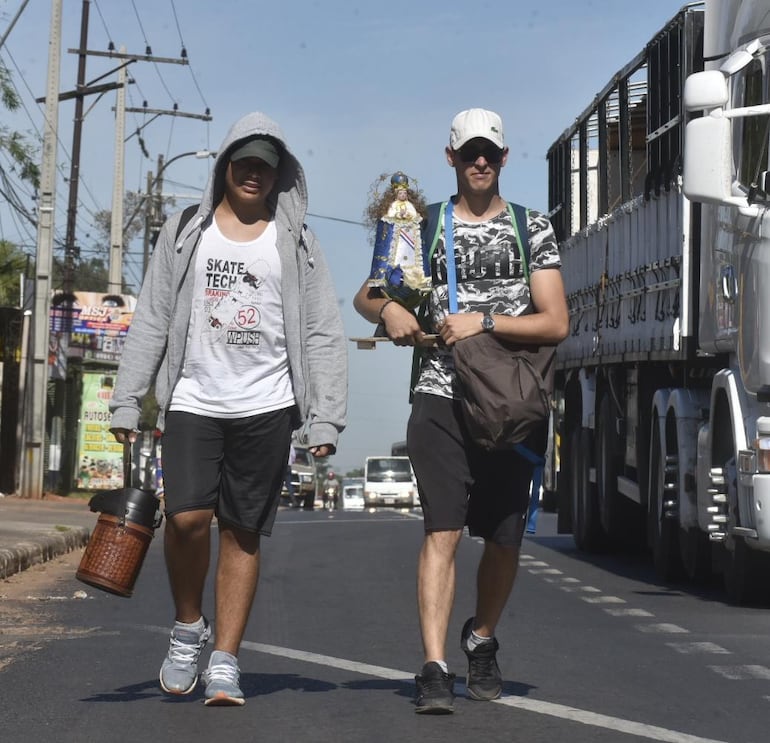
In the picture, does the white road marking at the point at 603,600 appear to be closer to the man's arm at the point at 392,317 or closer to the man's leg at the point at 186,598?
the man's arm at the point at 392,317

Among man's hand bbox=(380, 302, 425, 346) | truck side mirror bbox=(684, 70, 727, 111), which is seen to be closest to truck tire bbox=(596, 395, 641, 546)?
truck side mirror bbox=(684, 70, 727, 111)

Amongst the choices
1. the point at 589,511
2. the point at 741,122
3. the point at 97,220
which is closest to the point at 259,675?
the point at 741,122

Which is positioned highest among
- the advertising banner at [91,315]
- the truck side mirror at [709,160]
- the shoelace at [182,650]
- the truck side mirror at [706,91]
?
the advertising banner at [91,315]

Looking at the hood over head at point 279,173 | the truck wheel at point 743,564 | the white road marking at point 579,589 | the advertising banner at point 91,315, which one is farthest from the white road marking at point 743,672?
the advertising banner at point 91,315

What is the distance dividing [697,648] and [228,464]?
10.7 feet

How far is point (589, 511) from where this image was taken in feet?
58.4

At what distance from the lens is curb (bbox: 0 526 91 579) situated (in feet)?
47.3

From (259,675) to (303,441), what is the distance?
1.23m

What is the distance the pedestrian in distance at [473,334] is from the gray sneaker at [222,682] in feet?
2.33

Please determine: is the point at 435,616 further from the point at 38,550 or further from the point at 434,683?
the point at 38,550

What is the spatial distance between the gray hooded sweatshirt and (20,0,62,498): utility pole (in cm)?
2634

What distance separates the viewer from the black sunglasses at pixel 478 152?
22.1 feet

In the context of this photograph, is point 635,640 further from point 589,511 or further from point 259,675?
point 589,511

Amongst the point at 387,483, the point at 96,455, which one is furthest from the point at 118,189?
the point at 387,483
